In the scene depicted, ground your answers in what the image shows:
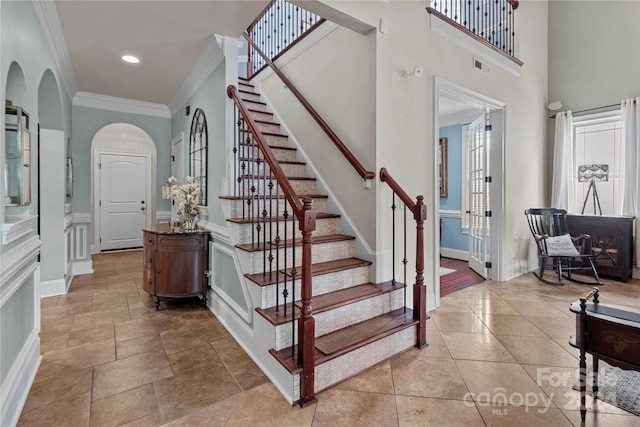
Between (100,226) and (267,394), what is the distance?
6.14 metres

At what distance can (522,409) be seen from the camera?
1.75 metres

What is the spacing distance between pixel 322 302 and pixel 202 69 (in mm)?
2866

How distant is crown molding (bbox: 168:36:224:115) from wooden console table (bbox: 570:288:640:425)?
11.0ft

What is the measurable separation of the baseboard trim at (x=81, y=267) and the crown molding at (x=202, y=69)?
274 centimetres

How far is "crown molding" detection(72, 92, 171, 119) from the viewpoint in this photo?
15.7 feet

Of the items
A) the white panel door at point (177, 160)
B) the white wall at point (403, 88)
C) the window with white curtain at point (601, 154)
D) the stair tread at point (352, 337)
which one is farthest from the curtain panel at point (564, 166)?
the white panel door at point (177, 160)

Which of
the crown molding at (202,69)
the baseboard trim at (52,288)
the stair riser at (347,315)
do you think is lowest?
the baseboard trim at (52,288)

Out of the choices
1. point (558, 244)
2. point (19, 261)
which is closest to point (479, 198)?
point (558, 244)

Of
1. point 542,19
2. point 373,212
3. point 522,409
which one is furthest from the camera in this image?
point 542,19

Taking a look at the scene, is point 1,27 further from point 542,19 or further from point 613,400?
point 542,19

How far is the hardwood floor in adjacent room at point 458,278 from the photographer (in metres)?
4.02

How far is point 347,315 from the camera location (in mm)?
2357

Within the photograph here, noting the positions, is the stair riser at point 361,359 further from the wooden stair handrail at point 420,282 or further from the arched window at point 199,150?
the arched window at point 199,150

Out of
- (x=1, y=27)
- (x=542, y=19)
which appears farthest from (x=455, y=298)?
(x=542, y=19)
